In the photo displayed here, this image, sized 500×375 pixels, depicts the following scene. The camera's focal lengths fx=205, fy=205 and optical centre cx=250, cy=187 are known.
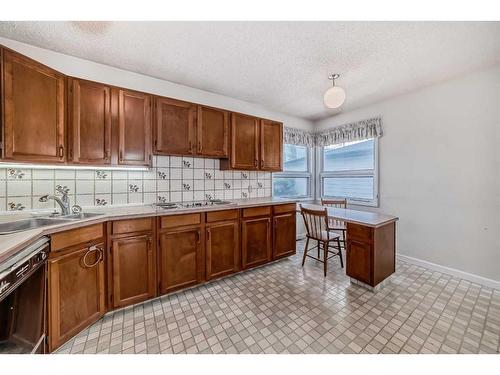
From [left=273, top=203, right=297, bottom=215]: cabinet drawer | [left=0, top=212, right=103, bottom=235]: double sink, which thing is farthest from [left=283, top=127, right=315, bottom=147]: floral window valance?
[left=0, top=212, right=103, bottom=235]: double sink

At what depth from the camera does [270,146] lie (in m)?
3.02

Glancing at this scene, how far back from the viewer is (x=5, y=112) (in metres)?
1.35

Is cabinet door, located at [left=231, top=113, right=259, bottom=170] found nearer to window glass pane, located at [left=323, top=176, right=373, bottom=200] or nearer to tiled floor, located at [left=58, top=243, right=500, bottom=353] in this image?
tiled floor, located at [left=58, top=243, right=500, bottom=353]

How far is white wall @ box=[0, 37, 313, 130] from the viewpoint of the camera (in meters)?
1.86

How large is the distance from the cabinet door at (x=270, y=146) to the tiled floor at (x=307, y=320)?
5.10ft

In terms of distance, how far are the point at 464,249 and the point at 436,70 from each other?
6.72 feet

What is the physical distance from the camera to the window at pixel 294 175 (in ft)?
12.5

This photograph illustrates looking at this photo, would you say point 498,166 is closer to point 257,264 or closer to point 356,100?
point 356,100

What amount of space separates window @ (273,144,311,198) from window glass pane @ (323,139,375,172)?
0.38m

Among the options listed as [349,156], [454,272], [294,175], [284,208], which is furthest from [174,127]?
[454,272]

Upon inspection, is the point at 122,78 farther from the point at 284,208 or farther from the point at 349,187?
the point at 349,187

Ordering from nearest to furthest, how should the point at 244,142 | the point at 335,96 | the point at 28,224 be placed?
1. the point at 28,224
2. the point at 335,96
3. the point at 244,142

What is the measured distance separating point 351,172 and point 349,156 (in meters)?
0.29
